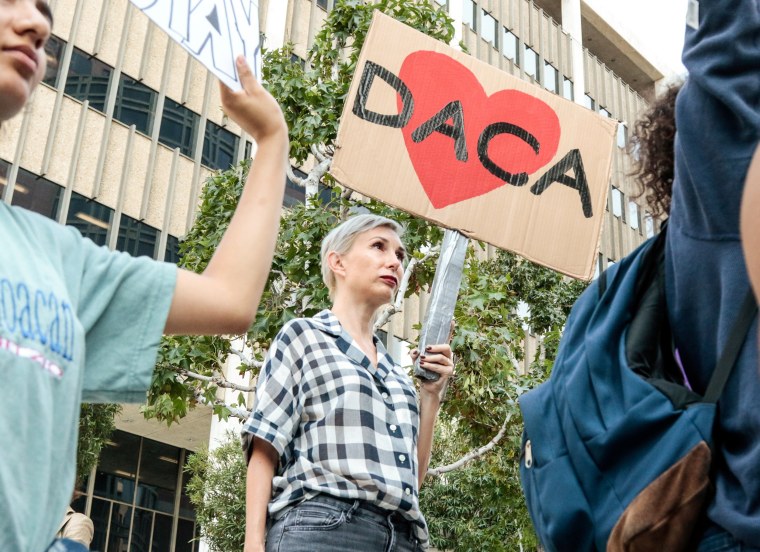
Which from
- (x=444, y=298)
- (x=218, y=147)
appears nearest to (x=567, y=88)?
(x=218, y=147)

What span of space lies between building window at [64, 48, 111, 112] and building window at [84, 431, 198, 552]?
6.80 metres

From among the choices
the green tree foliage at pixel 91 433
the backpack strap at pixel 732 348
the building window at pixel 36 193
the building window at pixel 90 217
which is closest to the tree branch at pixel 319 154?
the green tree foliage at pixel 91 433

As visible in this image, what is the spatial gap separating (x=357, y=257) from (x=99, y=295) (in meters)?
1.97

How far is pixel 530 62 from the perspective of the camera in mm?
30391

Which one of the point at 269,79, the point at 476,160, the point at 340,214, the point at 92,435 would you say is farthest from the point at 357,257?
the point at 92,435

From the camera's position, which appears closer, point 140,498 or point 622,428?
point 622,428

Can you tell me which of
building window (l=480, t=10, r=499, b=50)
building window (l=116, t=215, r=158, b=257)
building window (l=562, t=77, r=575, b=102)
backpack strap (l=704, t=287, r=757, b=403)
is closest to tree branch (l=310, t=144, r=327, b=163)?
backpack strap (l=704, t=287, r=757, b=403)

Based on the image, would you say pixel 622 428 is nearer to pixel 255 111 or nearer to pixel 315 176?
pixel 255 111

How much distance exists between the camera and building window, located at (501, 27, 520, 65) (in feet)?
95.1

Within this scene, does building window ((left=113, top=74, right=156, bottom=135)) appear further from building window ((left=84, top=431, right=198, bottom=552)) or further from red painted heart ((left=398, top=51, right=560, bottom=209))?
red painted heart ((left=398, top=51, right=560, bottom=209))

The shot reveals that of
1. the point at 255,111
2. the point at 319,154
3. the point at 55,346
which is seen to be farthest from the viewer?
the point at 319,154

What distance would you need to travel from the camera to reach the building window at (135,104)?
60.1 ft

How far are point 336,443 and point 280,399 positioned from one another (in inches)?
9.3

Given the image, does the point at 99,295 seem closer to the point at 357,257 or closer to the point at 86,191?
the point at 357,257
